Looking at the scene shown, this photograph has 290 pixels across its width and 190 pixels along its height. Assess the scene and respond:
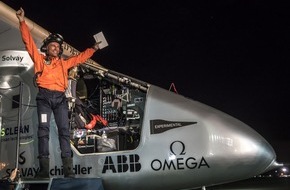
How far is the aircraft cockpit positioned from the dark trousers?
2.05 ft

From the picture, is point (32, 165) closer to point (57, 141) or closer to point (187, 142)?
point (57, 141)

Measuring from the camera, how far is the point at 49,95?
5.77 metres

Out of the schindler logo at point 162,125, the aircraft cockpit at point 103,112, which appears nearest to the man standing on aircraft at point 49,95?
the aircraft cockpit at point 103,112

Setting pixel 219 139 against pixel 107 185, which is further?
pixel 107 185

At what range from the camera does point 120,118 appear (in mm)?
7250

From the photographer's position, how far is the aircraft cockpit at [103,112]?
6.42m

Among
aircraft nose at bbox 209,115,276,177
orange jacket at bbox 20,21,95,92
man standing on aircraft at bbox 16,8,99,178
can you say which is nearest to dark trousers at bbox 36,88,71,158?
man standing on aircraft at bbox 16,8,99,178

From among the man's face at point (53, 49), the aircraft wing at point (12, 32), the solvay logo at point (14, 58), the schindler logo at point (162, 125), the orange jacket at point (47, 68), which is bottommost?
the schindler logo at point (162, 125)

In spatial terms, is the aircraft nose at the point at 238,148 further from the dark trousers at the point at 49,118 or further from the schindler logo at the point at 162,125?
the dark trousers at the point at 49,118

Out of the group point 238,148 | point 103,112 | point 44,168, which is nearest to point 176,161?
point 238,148

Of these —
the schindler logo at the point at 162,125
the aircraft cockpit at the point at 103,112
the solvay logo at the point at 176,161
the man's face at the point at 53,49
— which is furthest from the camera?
the aircraft cockpit at the point at 103,112

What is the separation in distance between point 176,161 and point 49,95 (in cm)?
202

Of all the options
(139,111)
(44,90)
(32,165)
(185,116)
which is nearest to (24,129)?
(32,165)

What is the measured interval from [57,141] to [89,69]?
144 cm
